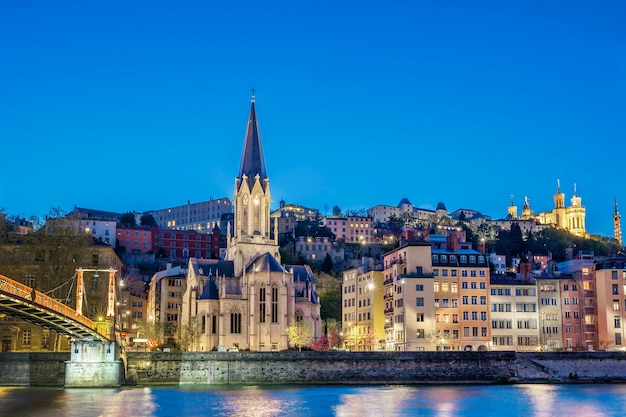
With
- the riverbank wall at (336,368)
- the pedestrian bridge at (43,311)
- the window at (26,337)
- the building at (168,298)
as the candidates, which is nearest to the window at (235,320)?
the building at (168,298)

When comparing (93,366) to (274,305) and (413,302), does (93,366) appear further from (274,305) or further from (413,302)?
(413,302)

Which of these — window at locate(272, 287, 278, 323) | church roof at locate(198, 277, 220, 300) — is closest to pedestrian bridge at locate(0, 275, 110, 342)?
church roof at locate(198, 277, 220, 300)

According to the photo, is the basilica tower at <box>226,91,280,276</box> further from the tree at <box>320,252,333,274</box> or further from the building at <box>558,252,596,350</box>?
the tree at <box>320,252,333,274</box>

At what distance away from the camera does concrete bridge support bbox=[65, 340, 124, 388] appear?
221 ft

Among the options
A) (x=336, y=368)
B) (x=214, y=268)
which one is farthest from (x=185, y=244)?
(x=336, y=368)

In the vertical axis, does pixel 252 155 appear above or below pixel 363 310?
above

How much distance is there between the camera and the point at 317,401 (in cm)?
5847

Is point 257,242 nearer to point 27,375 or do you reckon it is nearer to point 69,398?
point 27,375

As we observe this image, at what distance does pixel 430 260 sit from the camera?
91.8 m

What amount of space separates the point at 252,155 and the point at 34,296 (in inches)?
2397

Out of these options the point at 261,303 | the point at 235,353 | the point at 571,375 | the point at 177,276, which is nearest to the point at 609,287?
the point at 571,375

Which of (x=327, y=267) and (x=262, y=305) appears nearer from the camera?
(x=262, y=305)

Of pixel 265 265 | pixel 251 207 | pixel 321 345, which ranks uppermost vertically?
pixel 251 207

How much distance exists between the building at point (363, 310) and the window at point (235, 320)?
54.7 feet
